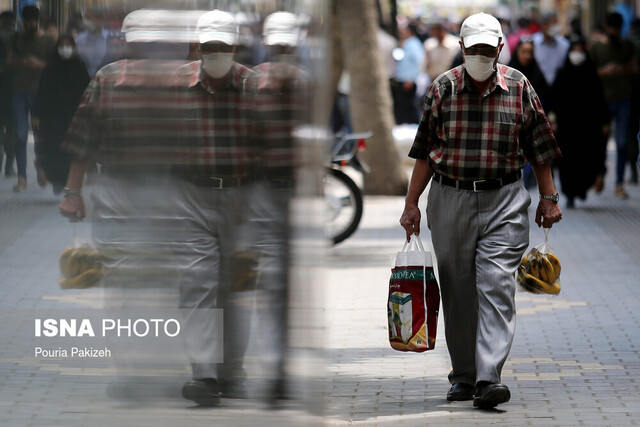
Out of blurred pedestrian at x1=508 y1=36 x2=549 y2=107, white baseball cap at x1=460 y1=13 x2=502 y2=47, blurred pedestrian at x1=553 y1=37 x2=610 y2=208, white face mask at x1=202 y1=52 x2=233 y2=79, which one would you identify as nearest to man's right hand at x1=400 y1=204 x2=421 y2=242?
white baseball cap at x1=460 y1=13 x2=502 y2=47

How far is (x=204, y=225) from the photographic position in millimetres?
2727

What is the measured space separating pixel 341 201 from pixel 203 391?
26.6ft

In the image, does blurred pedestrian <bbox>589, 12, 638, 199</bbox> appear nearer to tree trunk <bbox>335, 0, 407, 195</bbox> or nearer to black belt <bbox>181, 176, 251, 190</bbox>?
tree trunk <bbox>335, 0, 407, 195</bbox>

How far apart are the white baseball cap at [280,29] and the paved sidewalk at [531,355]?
2749 millimetres

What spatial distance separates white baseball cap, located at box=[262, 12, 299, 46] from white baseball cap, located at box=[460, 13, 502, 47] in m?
2.56

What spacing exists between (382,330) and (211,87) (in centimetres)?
498

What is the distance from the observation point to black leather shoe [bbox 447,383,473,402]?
5582mm

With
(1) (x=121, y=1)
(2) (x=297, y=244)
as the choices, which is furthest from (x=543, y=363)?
(1) (x=121, y=1)

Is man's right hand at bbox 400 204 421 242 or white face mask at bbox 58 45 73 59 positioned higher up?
white face mask at bbox 58 45 73 59

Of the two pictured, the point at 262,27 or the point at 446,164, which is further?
the point at 446,164

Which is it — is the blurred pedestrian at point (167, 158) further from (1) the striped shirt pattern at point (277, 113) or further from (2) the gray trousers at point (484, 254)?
(2) the gray trousers at point (484, 254)

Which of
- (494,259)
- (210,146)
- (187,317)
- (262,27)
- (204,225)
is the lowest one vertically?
(494,259)

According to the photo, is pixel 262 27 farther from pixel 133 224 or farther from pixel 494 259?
pixel 494 259

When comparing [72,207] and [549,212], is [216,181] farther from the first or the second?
[549,212]
